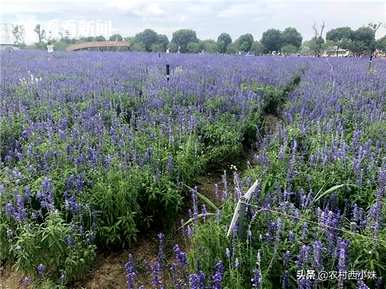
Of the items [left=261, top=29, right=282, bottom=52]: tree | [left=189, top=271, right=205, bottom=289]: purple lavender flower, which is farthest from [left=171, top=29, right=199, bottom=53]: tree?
[left=189, top=271, right=205, bottom=289]: purple lavender flower

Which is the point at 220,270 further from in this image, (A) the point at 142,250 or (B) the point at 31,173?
(B) the point at 31,173

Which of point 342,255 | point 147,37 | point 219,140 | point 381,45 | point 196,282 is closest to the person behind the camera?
point 342,255

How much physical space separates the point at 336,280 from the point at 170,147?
256 centimetres

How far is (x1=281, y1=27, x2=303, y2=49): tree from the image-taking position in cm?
5181

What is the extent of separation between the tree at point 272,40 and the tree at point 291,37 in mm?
684

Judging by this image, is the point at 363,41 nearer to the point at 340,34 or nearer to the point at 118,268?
the point at 340,34

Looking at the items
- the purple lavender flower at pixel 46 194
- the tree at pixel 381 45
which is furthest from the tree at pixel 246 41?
the purple lavender flower at pixel 46 194

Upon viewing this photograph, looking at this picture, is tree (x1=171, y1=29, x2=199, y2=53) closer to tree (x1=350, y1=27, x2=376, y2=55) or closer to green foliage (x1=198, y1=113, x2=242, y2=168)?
tree (x1=350, y1=27, x2=376, y2=55)

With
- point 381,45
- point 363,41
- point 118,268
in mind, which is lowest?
point 118,268

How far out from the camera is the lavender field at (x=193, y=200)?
2.51 m

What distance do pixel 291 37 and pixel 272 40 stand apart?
491cm

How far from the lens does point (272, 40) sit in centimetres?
5078

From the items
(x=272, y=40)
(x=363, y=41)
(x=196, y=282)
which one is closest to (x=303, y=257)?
(x=196, y=282)

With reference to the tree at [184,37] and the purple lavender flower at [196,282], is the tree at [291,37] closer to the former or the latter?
the tree at [184,37]
